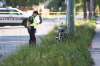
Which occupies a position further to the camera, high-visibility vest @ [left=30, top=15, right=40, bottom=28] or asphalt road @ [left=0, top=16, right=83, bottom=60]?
high-visibility vest @ [left=30, top=15, right=40, bottom=28]

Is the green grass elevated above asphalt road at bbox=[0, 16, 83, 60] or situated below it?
above

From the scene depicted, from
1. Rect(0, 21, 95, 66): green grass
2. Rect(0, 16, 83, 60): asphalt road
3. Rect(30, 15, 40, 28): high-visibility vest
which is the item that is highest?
Rect(30, 15, 40, 28): high-visibility vest

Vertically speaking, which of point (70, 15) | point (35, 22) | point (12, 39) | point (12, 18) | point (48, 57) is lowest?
point (12, 39)

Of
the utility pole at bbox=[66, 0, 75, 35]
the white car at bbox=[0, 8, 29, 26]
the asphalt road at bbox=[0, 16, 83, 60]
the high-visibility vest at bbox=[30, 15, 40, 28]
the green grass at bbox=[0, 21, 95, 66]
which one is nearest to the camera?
the green grass at bbox=[0, 21, 95, 66]

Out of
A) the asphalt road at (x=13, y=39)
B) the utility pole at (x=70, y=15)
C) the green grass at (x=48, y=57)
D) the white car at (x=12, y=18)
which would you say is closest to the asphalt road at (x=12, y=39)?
the asphalt road at (x=13, y=39)

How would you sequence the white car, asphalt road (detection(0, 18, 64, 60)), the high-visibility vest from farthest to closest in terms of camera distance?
the white car, the high-visibility vest, asphalt road (detection(0, 18, 64, 60))

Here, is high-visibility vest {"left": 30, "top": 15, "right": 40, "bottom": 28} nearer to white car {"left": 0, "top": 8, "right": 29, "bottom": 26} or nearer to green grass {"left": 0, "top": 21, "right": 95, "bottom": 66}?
green grass {"left": 0, "top": 21, "right": 95, "bottom": 66}

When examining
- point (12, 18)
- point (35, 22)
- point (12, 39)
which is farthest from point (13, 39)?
point (12, 18)

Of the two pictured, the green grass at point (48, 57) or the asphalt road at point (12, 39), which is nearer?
the green grass at point (48, 57)

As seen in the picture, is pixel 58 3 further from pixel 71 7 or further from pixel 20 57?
pixel 20 57

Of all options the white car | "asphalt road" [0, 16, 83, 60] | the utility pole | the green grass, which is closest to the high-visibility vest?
"asphalt road" [0, 16, 83, 60]

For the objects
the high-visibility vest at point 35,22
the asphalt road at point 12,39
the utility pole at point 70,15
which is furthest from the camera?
the high-visibility vest at point 35,22

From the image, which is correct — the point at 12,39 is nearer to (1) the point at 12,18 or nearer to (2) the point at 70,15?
(2) the point at 70,15

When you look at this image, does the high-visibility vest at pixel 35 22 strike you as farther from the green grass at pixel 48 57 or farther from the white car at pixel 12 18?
the white car at pixel 12 18
